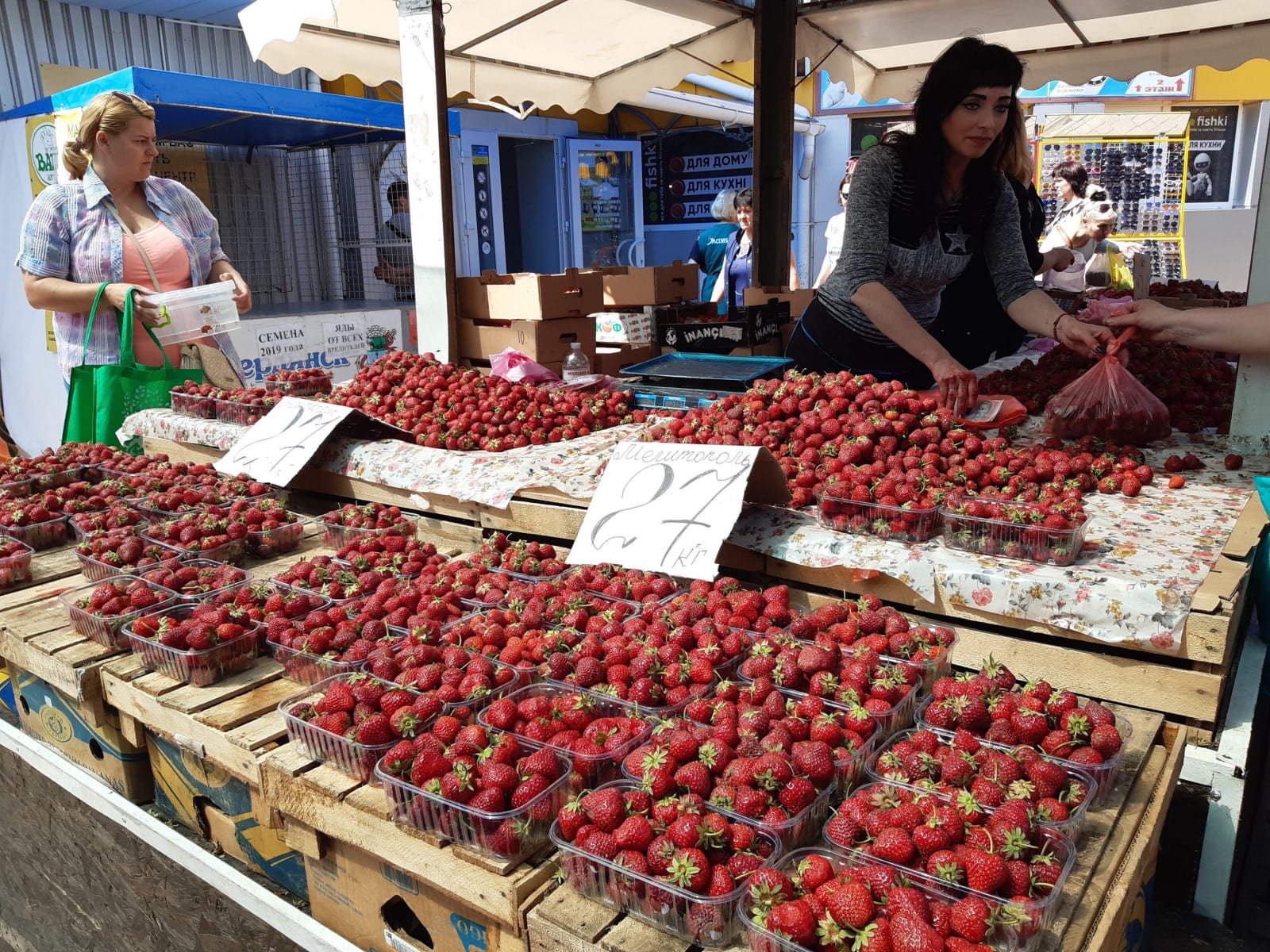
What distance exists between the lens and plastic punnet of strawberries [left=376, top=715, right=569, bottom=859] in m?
1.29

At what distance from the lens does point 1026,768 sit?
1.27 metres

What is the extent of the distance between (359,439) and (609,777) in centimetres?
184

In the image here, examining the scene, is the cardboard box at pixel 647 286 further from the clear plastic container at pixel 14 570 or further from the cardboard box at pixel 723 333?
the clear plastic container at pixel 14 570

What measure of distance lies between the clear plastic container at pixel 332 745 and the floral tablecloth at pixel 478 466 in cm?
85

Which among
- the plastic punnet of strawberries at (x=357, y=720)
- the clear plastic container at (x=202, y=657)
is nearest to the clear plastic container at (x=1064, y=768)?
the plastic punnet of strawberries at (x=357, y=720)

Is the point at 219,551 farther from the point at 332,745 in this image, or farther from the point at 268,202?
the point at 268,202

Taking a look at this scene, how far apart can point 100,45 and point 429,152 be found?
6.38 m

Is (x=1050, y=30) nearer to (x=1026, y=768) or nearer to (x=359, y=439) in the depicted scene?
(x=359, y=439)

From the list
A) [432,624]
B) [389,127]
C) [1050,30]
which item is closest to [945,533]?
[432,624]

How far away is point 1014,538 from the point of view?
1771 mm

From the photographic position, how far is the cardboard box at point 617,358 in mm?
5396

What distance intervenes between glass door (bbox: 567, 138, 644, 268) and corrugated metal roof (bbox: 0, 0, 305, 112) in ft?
14.9

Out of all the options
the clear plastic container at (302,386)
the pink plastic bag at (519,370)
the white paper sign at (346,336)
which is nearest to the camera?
the clear plastic container at (302,386)

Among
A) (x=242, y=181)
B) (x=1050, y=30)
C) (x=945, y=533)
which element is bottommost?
(x=945, y=533)
